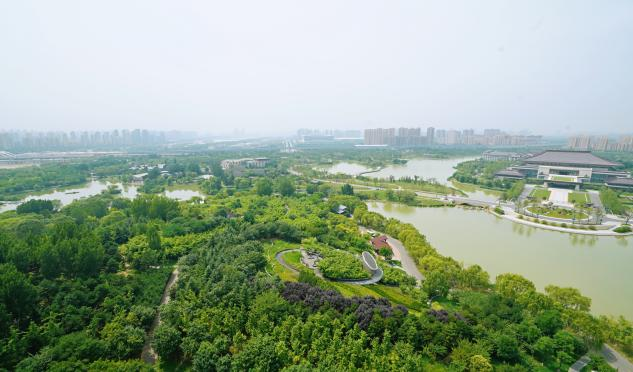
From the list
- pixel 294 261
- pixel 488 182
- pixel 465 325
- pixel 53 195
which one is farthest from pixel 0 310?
pixel 488 182

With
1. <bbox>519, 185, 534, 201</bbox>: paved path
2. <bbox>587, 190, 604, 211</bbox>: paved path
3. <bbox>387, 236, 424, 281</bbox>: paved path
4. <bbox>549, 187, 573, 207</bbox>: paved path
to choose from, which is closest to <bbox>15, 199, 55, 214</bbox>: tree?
<bbox>387, 236, 424, 281</bbox>: paved path

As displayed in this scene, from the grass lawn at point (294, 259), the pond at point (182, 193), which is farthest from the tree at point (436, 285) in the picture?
the pond at point (182, 193)

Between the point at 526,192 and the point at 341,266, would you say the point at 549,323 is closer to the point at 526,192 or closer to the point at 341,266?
the point at 341,266

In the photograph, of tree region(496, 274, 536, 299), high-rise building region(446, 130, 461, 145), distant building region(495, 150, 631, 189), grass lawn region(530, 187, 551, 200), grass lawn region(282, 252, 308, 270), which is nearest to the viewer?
tree region(496, 274, 536, 299)

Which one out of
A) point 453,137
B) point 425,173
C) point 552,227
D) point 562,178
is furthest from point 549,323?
point 453,137

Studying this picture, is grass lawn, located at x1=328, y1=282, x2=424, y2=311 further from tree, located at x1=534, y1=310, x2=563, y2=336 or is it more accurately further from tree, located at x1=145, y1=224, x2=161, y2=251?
tree, located at x1=145, y1=224, x2=161, y2=251
